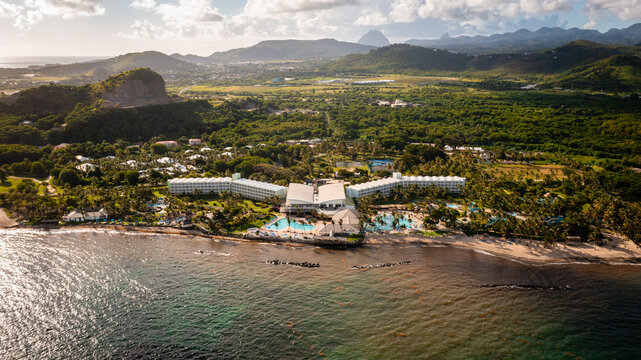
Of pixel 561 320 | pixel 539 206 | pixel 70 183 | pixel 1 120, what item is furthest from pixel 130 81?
pixel 561 320

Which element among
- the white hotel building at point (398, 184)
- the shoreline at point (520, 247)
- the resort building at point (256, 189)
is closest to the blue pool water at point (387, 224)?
the shoreline at point (520, 247)

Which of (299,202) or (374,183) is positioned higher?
(374,183)

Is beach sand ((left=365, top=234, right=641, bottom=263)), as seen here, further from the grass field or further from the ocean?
the grass field

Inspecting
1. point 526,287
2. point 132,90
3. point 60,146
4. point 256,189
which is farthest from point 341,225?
point 132,90

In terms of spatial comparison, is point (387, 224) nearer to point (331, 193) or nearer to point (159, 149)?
point (331, 193)

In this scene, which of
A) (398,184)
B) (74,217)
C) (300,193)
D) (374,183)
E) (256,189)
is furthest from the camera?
(398,184)
